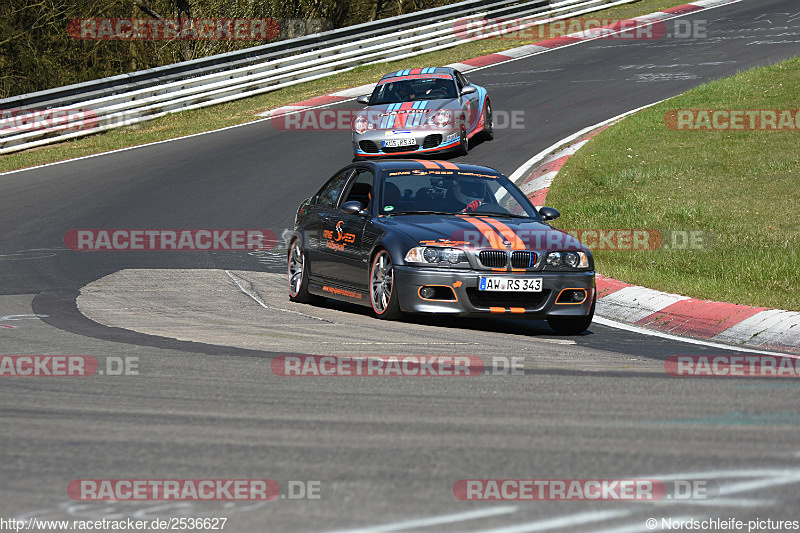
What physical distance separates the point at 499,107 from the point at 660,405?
1909 centimetres

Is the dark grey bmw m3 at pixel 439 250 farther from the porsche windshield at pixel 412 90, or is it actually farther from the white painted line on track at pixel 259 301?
the porsche windshield at pixel 412 90

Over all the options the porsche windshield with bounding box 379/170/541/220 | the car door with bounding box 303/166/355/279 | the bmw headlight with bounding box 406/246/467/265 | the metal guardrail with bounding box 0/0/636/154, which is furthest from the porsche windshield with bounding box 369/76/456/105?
the bmw headlight with bounding box 406/246/467/265

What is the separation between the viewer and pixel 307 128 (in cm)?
2350

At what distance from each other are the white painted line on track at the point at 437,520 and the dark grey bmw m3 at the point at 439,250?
5.15m

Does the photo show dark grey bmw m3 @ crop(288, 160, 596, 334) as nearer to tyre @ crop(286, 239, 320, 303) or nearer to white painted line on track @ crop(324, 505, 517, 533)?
tyre @ crop(286, 239, 320, 303)

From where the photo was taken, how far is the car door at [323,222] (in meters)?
10.6

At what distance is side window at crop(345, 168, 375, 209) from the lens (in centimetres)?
1059

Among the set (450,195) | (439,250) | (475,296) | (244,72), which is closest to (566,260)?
(475,296)

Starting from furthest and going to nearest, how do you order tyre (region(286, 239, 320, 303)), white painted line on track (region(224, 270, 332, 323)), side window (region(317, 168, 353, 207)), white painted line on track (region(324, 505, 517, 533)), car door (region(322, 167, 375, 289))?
side window (region(317, 168, 353, 207)), tyre (region(286, 239, 320, 303)), car door (region(322, 167, 375, 289)), white painted line on track (region(224, 270, 332, 323)), white painted line on track (region(324, 505, 517, 533))

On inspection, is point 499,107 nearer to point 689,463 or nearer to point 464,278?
point 464,278

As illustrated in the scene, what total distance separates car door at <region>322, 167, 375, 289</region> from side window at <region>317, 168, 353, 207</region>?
0.13 m

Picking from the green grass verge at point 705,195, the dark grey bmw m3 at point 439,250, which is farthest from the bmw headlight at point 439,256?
the green grass verge at point 705,195

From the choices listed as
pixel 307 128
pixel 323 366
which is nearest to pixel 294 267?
pixel 323 366

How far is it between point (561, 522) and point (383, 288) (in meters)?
5.83
